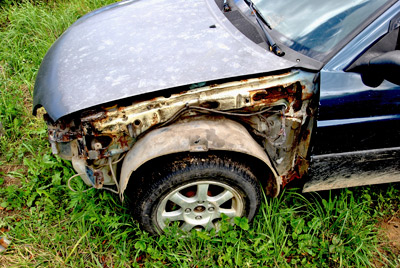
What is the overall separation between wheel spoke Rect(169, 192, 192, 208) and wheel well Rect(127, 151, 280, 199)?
0.68 ft

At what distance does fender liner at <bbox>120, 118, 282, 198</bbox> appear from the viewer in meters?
1.78

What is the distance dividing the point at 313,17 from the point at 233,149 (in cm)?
96

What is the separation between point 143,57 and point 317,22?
1.07 metres

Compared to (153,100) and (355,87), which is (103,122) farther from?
(355,87)

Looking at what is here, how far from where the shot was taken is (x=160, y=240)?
7.02 ft

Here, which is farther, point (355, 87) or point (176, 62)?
point (176, 62)

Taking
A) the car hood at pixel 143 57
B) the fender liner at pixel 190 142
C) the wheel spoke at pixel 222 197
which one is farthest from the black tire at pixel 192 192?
the car hood at pixel 143 57

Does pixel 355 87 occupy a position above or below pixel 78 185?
above

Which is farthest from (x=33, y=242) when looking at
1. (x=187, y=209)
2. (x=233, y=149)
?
(x=233, y=149)

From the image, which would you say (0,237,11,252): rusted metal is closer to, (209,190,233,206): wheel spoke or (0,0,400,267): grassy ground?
(0,0,400,267): grassy ground

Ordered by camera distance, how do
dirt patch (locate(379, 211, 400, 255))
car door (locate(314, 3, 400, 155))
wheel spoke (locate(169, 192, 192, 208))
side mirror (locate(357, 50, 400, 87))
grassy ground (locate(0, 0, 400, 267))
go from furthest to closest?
dirt patch (locate(379, 211, 400, 255)), grassy ground (locate(0, 0, 400, 267)), wheel spoke (locate(169, 192, 192, 208)), car door (locate(314, 3, 400, 155)), side mirror (locate(357, 50, 400, 87))

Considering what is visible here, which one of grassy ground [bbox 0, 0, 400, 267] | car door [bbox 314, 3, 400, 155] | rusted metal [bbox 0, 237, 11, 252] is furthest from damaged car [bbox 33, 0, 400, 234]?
rusted metal [bbox 0, 237, 11, 252]

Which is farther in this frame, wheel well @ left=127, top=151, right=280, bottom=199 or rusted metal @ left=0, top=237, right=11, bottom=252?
rusted metal @ left=0, top=237, right=11, bottom=252

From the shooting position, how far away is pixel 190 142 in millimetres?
1790
